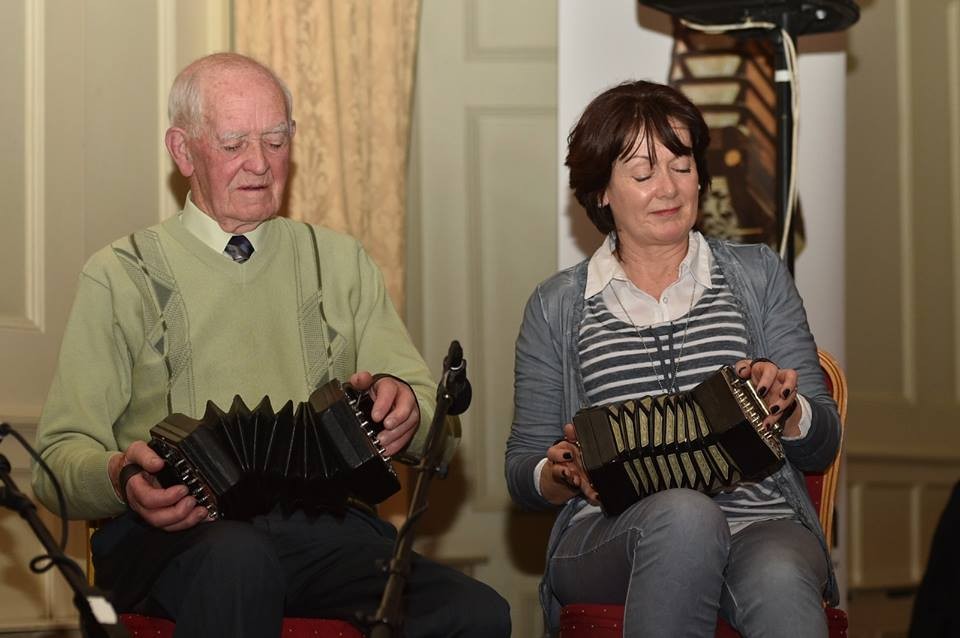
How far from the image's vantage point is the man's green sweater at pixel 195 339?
248 cm

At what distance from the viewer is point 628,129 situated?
2742 mm

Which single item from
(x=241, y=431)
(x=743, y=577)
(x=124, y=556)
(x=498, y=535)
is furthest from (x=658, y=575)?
(x=498, y=535)

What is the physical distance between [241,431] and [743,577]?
2.95ft

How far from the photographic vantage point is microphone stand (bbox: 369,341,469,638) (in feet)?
6.09

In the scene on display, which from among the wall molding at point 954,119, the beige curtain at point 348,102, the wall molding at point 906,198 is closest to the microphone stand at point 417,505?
the beige curtain at point 348,102

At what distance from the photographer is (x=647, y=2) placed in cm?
340

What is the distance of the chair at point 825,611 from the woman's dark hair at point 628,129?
1.72 ft

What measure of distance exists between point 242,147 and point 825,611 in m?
1.43

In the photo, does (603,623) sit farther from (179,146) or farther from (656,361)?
(179,146)

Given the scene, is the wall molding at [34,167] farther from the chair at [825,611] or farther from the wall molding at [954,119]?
the wall molding at [954,119]

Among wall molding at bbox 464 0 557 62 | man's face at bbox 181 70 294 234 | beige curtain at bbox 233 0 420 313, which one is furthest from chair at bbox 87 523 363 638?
wall molding at bbox 464 0 557 62

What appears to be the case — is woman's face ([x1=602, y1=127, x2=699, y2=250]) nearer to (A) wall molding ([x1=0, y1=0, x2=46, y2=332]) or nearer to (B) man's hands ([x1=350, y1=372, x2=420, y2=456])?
(B) man's hands ([x1=350, y1=372, x2=420, y2=456])

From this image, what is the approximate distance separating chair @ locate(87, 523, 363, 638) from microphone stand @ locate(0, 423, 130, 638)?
34 cm

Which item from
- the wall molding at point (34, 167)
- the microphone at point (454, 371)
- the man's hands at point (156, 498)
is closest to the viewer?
the microphone at point (454, 371)
